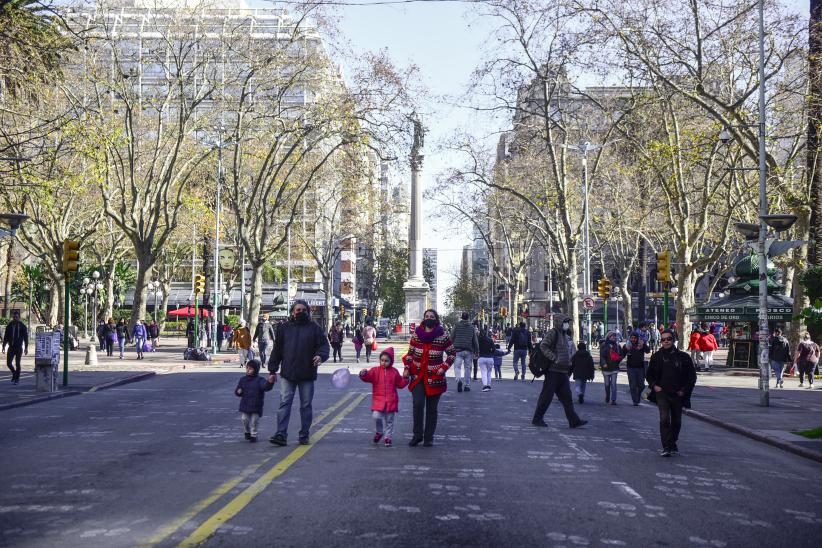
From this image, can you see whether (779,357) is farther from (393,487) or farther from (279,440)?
(393,487)

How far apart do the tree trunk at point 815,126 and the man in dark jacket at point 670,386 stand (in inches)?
656

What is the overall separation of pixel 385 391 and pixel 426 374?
1.96 ft

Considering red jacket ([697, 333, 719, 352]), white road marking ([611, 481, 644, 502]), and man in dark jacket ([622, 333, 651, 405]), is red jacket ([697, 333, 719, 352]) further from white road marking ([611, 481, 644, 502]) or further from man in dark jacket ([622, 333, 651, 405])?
white road marking ([611, 481, 644, 502])

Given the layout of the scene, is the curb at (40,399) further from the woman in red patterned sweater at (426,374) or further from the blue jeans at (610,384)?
the blue jeans at (610,384)

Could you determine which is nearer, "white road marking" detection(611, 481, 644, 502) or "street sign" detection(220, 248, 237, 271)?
"white road marking" detection(611, 481, 644, 502)

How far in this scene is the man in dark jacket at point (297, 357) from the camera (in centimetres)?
1234

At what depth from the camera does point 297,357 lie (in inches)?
487

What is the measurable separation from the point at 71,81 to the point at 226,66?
600cm

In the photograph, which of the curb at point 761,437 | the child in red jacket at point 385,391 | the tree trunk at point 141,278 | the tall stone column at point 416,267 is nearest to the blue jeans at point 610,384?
the curb at point 761,437

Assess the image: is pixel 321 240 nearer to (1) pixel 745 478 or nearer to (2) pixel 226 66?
(2) pixel 226 66

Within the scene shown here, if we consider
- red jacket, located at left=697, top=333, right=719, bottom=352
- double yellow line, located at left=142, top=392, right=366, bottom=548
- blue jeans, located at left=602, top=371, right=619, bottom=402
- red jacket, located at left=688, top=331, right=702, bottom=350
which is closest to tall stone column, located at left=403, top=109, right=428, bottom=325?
red jacket, located at left=688, top=331, right=702, bottom=350

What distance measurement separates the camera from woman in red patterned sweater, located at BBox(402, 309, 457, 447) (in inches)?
500

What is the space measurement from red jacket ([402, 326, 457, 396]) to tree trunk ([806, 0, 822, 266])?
18069 millimetres

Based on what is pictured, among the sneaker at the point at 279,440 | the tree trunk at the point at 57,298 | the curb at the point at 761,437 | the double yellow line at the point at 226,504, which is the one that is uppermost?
the tree trunk at the point at 57,298
